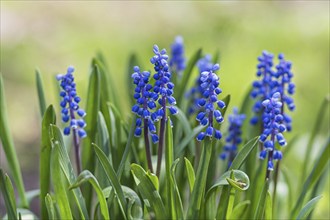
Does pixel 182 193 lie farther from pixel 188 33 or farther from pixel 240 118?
pixel 188 33

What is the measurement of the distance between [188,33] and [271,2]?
5.75 feet

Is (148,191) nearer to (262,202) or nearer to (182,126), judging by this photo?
(262,202)

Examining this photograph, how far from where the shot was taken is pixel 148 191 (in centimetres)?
267

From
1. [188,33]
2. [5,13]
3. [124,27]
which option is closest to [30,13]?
[5,13]

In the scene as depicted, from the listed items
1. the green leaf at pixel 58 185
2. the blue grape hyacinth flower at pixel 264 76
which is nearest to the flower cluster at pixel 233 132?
the blue grape hyacinth flower at pixel 264 76

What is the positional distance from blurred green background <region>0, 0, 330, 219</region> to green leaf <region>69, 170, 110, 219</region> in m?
3.30

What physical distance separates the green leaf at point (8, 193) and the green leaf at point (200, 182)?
78 cm

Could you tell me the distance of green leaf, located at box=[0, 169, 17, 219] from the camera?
2.68 m

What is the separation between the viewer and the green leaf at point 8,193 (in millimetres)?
2679

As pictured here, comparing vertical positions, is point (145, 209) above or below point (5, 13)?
below

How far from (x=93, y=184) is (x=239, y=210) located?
2.49 ft

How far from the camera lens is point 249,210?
3.10 m

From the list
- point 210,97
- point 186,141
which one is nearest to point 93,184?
point 210,97

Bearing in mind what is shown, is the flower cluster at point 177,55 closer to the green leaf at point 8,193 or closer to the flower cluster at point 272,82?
the flower cluster at point 272,82
